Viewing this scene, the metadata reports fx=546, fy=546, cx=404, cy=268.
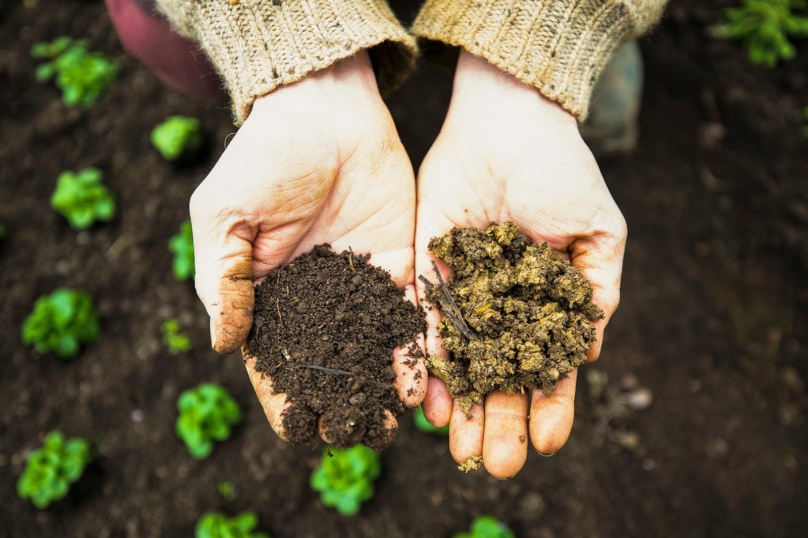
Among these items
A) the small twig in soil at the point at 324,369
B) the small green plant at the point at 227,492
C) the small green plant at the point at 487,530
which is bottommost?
the small green plant at the point at 487,530

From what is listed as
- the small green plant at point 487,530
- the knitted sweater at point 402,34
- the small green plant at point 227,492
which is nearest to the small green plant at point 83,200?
the knitted sweater at point 402,34

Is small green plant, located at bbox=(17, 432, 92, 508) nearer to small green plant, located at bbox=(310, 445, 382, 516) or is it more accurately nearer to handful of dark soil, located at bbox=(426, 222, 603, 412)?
small green plant, located at bbox=(310, 445, 382, 516)

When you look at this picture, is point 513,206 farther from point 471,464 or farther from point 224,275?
point 224,275

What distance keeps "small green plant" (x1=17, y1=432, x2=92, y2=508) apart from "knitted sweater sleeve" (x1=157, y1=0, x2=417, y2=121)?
85.1 inches

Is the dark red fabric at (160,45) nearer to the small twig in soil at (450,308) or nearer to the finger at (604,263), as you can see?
the small twig in soil at (450,308)

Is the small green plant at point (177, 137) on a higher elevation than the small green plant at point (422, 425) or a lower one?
higher

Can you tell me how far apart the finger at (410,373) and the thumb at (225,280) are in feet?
1.94

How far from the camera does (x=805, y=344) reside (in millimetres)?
3535

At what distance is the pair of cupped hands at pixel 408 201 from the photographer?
201 centimetres

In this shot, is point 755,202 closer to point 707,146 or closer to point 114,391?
point 707,146

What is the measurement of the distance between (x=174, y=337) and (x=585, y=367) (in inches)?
100

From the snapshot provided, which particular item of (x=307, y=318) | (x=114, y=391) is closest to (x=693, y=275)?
(x=307, y=318)

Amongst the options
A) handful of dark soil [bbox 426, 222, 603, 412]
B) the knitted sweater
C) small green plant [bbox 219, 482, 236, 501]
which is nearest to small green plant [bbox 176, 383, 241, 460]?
small green plant [bbox 219, 482, 236, 501]

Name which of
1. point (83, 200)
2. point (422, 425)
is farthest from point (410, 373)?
point (83, 200)
